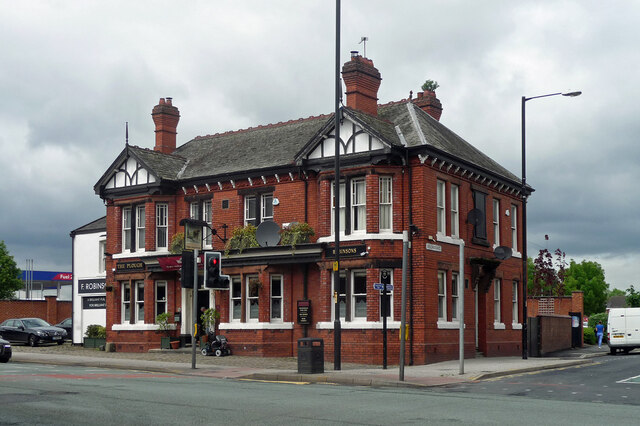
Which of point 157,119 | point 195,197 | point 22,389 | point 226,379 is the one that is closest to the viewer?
point 22,389

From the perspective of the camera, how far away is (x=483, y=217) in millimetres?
29875

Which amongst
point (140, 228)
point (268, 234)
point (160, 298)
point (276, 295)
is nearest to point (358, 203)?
point (268, 234)

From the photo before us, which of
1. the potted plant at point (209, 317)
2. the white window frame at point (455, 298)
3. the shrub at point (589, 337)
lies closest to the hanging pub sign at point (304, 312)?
the potted plant at point (209, 317)

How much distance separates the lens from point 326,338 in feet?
91.7

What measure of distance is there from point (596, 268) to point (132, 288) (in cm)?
8562

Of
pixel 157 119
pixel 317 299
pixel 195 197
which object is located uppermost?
pixel 157 119

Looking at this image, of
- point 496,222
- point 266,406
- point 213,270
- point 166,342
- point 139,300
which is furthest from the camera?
point 139,300

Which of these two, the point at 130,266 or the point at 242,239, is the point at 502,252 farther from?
the point at 130,266

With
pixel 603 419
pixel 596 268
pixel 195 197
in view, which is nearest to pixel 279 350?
pixel 195 197

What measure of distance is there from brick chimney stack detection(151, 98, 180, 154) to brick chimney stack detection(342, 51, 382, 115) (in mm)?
10812

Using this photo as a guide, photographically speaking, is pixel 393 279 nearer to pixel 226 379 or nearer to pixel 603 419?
pixel 226 379

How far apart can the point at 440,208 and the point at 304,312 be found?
624 centimetres

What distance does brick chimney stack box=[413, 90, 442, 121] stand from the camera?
34031mm

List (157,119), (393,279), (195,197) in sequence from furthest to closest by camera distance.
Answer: (157,119) → (195,197) → (393,279)
